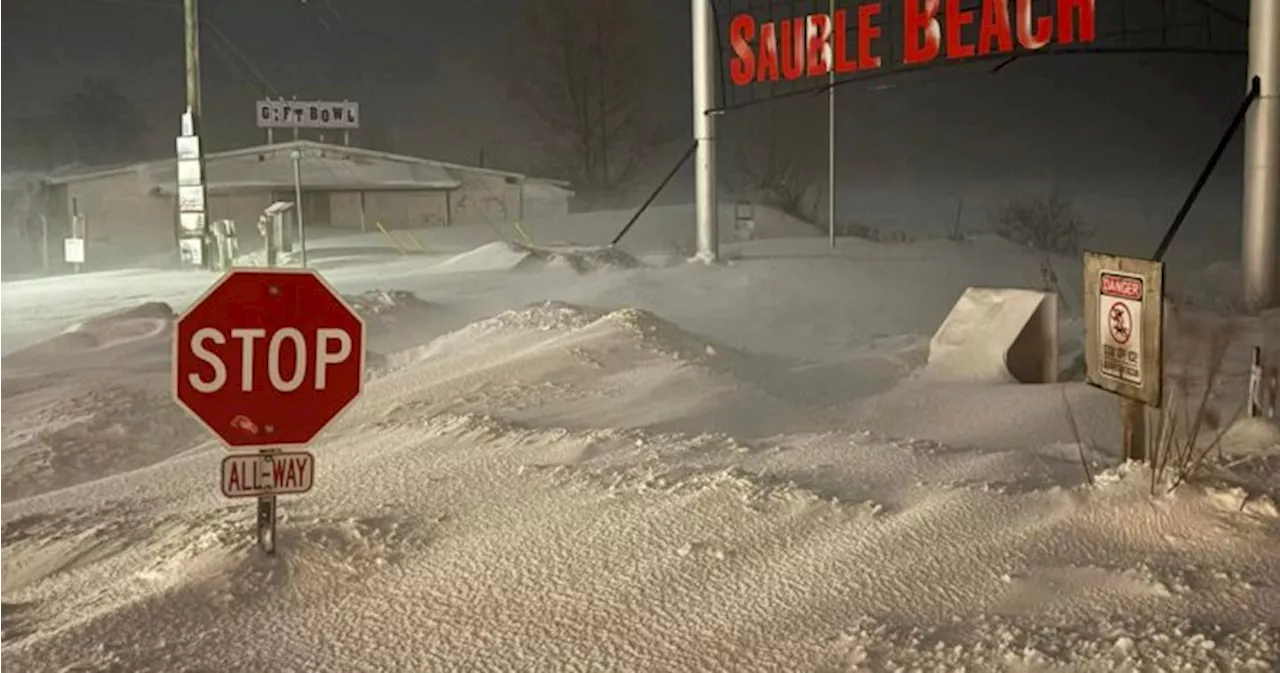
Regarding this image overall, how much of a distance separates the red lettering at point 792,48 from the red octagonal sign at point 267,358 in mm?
19200

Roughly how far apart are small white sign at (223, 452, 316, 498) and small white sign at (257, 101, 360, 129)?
27.0 meters

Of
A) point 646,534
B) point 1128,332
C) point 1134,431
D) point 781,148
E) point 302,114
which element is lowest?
point 646,534

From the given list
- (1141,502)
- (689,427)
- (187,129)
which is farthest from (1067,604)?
(187,129)

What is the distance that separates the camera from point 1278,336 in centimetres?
1363

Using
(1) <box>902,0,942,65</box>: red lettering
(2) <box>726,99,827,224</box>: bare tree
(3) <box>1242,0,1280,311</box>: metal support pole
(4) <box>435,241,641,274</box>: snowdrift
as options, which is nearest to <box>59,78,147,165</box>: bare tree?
(2) <box>726,99,827,224</box>: bare tree

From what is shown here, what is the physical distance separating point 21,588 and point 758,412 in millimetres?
4371

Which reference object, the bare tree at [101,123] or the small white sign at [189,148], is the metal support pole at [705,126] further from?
the bare tree at [101,123]

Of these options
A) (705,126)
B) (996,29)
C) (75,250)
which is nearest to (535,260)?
(705,126)

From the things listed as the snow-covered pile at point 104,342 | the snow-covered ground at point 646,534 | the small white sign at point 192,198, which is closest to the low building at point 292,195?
the small white sign at point 192,198

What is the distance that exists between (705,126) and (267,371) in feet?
62.9

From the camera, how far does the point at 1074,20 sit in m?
20.0

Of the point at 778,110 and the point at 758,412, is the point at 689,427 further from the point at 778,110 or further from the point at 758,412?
the point at 778,110

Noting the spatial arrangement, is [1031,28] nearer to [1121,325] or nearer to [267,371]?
[1121,325]

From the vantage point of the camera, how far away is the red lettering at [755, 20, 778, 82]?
24.0 m
